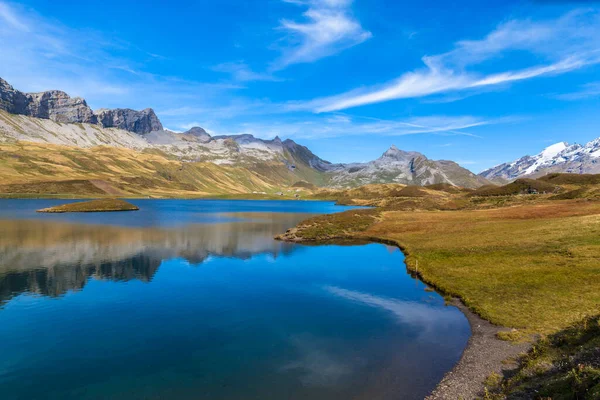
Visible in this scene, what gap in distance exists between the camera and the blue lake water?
2359 cm

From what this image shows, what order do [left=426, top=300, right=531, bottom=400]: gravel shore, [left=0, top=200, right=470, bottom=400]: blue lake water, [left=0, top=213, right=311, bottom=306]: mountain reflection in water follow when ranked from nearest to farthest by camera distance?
[left=426, top=300, right=531, bottom=400]: gravel shore
[left=0, top=200, right=470, bottom=400]: blue lake water
[left=0, top=213, right=311, bottom=306]: mountain reflection in water

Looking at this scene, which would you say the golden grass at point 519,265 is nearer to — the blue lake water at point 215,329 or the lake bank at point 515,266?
the lake bank at point 515,266

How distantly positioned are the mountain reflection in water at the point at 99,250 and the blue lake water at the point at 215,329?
485mm

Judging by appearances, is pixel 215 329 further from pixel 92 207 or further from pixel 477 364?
pixel 92 207

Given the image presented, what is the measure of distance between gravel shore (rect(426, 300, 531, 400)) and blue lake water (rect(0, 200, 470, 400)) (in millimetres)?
902

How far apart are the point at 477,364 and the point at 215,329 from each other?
75.2ft

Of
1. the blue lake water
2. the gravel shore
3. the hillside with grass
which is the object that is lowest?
the blue lake water

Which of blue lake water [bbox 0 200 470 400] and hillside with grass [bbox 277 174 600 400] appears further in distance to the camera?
blue lake water [bbox 0 200 470 400]

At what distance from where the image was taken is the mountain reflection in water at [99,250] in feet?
163

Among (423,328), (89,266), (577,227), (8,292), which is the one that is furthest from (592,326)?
(89,266)

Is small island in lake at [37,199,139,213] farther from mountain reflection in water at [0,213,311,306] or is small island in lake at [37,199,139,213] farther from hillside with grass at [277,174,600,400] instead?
hillside with grass at [277,174,600,400]

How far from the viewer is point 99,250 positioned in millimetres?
70688

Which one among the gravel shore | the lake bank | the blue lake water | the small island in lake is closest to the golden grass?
the lake bank

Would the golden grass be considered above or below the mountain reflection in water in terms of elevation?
above
